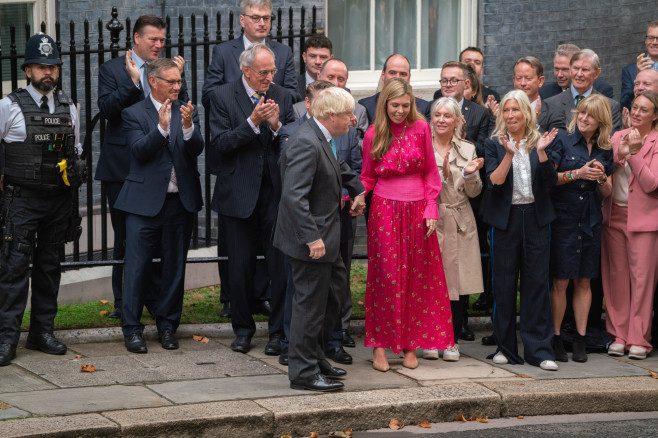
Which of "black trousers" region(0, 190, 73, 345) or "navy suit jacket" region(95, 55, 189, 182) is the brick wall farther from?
"black trousers" region(0, 190, 73, 345)

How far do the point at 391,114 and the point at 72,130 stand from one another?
7.89 ft

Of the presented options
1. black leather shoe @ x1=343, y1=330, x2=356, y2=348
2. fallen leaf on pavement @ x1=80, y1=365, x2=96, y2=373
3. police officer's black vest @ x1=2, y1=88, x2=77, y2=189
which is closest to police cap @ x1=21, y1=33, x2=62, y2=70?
police officer's black vest @ x1=2, y1=88, x2=77, y2=189

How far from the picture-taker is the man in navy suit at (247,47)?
8.91 metres

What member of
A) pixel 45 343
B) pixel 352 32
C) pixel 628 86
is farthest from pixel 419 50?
pixel 45 343

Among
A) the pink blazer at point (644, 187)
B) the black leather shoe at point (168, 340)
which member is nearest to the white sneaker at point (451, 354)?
the pink blazer at point (644, 187)

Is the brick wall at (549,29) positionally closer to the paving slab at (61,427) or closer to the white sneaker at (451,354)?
the white sneaker at (451,354)

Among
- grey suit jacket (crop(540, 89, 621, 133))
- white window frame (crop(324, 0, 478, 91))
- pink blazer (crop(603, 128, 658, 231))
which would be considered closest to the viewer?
pink blazer (crop(603, 128, 658, 231))

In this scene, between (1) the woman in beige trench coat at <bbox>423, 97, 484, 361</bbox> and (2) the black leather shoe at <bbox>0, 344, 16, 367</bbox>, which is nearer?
(2) the black leather shoe at <bbox>0, 344, 16, 367</bbox>

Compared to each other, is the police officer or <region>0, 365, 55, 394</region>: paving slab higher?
the police officer

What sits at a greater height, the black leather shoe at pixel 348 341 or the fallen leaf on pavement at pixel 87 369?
the black leather shoe at pixel 348 341

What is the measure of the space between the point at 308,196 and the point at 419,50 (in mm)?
5851

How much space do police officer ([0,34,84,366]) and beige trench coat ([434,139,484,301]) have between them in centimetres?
286

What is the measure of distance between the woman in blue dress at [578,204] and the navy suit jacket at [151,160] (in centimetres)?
290

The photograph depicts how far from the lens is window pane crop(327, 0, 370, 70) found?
12586mm
